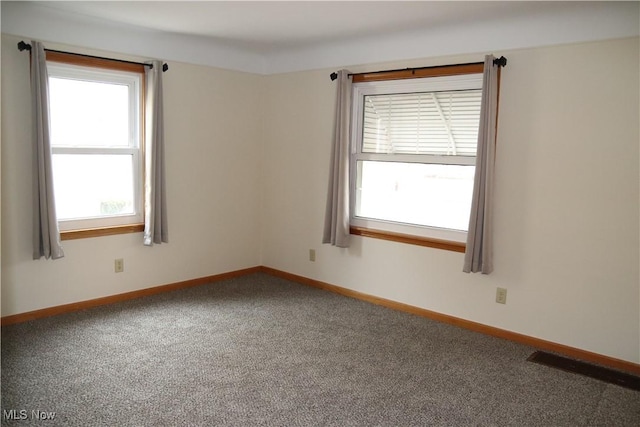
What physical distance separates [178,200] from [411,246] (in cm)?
218

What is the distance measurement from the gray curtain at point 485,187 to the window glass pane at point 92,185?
289 centimetres

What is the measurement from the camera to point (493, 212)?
388cm

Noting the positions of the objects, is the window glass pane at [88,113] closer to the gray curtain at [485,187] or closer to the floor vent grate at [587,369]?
the gray curtain at [485,187]

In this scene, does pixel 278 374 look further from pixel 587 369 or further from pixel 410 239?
pixel 587 369

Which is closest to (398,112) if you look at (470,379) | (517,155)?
(517,155)

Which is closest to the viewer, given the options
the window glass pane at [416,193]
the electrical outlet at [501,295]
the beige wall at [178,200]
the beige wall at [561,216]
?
the beige wall at [561,216]

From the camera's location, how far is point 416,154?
433 cm

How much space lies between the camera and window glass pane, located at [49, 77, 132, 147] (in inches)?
159

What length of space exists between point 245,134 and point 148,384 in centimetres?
296

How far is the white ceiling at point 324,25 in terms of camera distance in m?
3.38

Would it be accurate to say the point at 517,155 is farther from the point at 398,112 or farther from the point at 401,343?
the point at 401,343

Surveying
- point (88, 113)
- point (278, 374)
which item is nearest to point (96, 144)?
point (88, 113)

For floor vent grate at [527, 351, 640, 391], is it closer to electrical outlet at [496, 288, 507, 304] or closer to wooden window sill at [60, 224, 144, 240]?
electrical outlet at [496, 288, 507, 304]

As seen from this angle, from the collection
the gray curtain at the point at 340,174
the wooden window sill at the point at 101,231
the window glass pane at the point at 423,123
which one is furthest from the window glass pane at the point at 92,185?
the window glass pane at the point at 423,123
